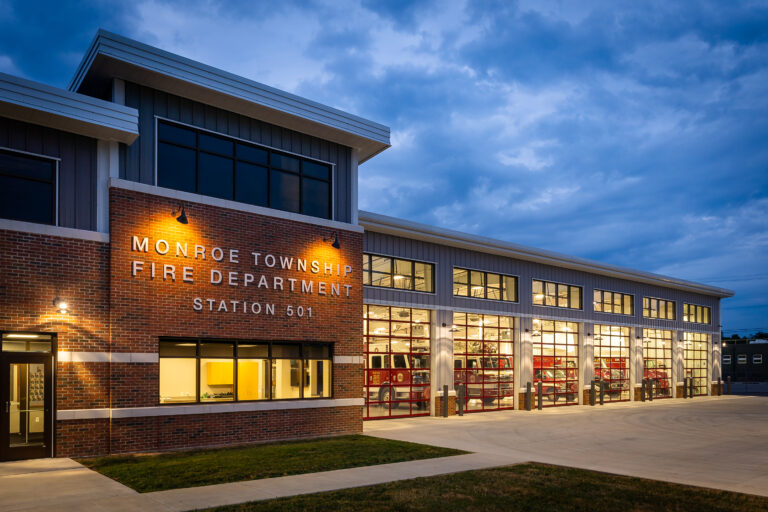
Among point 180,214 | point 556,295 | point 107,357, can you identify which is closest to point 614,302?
point 556,295

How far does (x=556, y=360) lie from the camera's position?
3128cm

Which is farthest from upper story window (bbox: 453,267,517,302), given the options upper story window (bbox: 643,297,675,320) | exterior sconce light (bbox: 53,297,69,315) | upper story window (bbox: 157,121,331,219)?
exterior sconce light (bbox: 53,297,69,315)

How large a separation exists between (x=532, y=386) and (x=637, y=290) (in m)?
11.9

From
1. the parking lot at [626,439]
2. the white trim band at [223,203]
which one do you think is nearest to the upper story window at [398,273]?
the white trim band at [223,203]

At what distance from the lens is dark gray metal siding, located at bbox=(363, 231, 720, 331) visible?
23.9m

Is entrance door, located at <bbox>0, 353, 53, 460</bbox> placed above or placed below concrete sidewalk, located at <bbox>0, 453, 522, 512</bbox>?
above

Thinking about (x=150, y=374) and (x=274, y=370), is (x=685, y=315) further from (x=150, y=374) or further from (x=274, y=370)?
(x=150, y=374)

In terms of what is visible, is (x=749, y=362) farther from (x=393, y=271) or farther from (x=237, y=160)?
(x=237, y=160)

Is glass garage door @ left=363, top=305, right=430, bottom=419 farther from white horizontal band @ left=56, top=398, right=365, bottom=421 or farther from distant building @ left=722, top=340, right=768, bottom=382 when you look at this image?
distant building @ left=722, top=340, right=768, bottom=382

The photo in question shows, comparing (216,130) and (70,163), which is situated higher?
(216,130)

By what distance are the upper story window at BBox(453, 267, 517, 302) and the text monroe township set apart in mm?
8577

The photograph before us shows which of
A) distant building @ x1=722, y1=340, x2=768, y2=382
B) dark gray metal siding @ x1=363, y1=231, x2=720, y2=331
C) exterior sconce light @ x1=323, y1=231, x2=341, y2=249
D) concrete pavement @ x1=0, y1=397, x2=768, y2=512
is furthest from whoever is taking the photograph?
distant building @ x1=722, y1=340, x2=768, y2=382

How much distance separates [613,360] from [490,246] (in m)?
12.8

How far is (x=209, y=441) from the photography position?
15.8 m
